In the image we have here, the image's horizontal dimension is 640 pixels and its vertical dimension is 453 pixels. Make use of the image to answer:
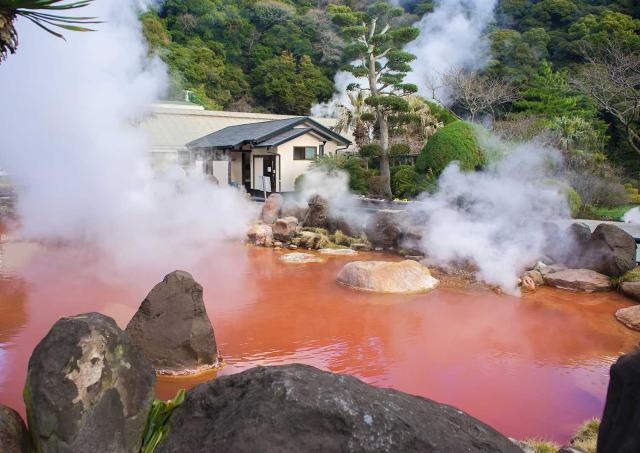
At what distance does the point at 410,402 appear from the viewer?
9.00 ft

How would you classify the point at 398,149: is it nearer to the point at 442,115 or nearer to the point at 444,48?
the point at 442,115

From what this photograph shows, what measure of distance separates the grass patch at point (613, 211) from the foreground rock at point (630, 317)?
340 inches

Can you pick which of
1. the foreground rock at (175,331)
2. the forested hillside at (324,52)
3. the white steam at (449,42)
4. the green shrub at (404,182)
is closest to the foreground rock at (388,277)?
the foreground rock at (175,331)

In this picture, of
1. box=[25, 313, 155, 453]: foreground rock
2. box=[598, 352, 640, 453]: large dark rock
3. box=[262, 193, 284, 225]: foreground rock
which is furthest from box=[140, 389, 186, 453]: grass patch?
box=[262, 193, 284, 225]: foreground rock

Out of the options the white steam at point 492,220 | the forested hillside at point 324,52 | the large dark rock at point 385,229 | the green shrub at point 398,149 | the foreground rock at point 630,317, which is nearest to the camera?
the foreground rock at point 630,317

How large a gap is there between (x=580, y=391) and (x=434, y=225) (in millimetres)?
6525

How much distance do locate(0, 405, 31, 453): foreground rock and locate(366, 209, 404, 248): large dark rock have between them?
994 cm

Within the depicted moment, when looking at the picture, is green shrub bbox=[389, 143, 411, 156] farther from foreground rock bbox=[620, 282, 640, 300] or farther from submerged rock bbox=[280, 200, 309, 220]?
foreground rock bbox=[620, 282, 640, 300]

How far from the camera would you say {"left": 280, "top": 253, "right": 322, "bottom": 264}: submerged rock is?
1126cm

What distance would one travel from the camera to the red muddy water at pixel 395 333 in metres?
5.24

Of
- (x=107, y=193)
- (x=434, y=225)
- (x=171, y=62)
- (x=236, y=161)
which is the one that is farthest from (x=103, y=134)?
(x=171, y=62)

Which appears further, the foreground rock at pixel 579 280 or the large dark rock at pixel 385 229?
the large dark rock at pixel 385 229

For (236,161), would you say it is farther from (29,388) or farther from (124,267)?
(29,388)

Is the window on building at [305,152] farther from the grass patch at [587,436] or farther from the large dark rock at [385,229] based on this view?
the grass patch at [587,436]
